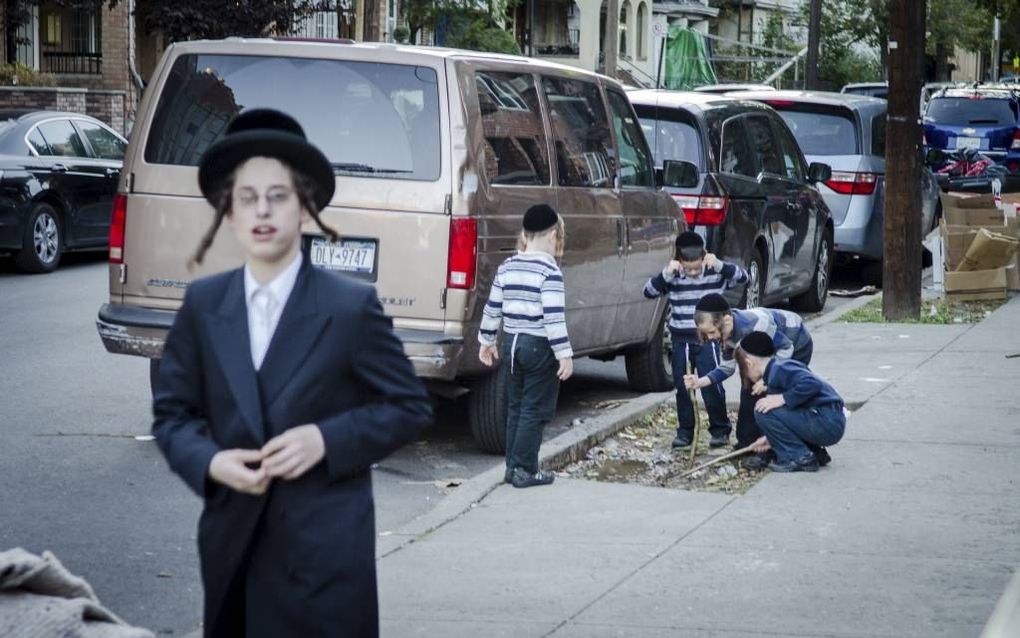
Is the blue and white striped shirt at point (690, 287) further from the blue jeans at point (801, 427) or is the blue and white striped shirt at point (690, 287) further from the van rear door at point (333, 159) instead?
the van rear door at point (333, 159)

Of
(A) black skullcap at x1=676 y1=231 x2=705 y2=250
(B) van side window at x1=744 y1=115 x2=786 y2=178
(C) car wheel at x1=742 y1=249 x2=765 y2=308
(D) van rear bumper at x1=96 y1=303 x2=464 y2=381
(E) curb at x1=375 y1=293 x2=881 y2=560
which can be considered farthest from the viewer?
(B) van side window at x1=744 y1=115 x2=786 y2=178

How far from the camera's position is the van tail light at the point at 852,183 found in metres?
16.8

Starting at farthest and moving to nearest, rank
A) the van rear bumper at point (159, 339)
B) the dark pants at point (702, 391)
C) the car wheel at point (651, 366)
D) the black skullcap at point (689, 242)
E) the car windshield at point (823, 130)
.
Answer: the car windshield at point (823, 130)
the car wheel at point (651, 366)
the dark pants at point (702, 391)
the black skullcap at point (689, 242)
the van rear bumper at point (159, 339)

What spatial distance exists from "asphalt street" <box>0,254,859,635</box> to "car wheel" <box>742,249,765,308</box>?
4.02 feet

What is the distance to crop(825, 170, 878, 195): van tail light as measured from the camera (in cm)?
1675

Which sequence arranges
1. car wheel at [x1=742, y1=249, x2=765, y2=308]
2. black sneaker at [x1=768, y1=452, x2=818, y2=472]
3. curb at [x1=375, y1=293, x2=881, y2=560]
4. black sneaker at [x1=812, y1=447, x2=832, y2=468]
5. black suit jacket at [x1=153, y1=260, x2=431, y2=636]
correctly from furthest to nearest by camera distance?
car wheel at [x1=742, y1=249, x2=765, y2=308], black sneaker at [x1=812, y1=447, x2=832, y2=468], black sneaker at [x1=768, y1=452, x2=818, y2=472], curb at [x1=375, y1=293, x2=881, y2=560], black suit jacket at [x1=153, y1=260, x2=431, y2=636]

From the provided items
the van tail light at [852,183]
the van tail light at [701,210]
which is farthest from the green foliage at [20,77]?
the van tail light at [701,210]

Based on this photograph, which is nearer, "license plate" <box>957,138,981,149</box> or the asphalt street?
the asphalt street

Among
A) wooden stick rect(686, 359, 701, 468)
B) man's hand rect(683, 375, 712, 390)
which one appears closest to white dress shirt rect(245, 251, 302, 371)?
man's hand rect(683, 375, 712, 390)

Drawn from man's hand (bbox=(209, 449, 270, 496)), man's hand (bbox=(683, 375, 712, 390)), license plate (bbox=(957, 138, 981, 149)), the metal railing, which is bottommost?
man's hand (bbox=(683, 375, 712, 390))

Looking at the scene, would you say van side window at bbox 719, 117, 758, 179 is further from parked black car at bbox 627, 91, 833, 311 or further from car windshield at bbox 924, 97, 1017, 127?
car windshield at bbox 924, 97, 1017, 127

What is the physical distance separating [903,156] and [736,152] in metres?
2.26

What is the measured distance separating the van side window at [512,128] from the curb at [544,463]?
1.41m

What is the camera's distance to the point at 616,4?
101 ft
